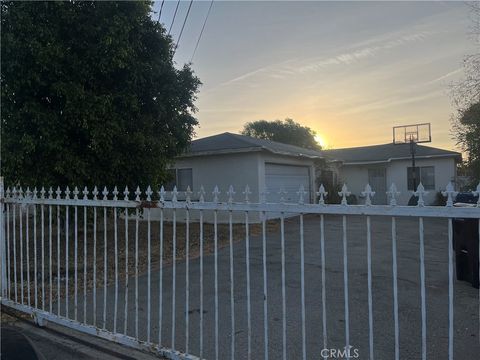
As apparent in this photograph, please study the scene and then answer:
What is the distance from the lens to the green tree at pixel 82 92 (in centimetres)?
766

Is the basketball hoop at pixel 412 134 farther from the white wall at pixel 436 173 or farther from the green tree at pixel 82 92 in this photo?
the green tree at pixel 82 92

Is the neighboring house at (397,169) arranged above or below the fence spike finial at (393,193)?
above

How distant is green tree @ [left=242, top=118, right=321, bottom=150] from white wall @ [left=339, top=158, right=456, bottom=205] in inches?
775

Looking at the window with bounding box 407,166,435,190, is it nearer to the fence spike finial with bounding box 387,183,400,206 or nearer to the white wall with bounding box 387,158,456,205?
the white wall with bounding box 387,158,456,205

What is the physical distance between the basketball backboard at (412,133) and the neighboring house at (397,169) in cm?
64

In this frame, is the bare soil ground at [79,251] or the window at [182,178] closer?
the bare soil ground at [79,251]

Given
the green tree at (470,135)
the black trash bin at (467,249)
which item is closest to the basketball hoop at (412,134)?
the green tree at (470,135)

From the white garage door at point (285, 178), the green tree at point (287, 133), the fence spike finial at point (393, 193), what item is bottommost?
the fence spike finial at point (393, 193)

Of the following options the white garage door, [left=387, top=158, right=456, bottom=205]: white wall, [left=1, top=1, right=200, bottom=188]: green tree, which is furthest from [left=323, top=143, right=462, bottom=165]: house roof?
[left=1, top=1, right=200, bottom=188]: green tree

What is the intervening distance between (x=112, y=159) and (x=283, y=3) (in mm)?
4767

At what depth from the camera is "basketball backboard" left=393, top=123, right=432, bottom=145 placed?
25469mm

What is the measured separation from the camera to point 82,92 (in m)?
7.97

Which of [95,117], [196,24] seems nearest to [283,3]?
[196,24]

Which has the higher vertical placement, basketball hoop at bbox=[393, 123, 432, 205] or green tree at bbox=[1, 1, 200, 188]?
basketball hoop at bbox=[393, 123, 432, 205]
